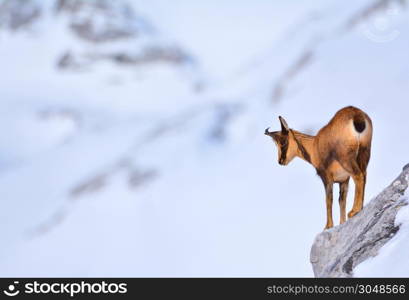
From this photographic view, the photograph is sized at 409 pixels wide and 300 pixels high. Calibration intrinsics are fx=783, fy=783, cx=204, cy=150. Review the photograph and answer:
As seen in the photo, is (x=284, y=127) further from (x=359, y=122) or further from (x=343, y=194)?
(x=343, y=194)

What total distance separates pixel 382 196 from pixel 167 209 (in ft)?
181

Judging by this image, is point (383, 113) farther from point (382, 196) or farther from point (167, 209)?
point (382, 196)

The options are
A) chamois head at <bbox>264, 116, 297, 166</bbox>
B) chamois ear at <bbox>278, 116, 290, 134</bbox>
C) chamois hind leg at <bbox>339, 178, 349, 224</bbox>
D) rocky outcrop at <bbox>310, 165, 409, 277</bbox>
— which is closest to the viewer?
rocky outcrop at <bbox>310, 165, 409, 277</bbox>

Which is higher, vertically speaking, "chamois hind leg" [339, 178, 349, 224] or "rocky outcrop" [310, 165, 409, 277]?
"chamois hind leg" [339, 178, 349, 224]

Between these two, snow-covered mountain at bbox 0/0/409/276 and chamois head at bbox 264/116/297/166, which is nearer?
chamois head at bbox 264/116/297/166

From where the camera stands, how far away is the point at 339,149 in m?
13.1

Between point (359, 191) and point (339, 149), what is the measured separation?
81 centimetres

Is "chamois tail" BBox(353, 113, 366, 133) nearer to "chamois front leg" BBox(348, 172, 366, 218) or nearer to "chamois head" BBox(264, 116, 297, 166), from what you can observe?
"chamois front leg" BBox(348, 172, 366, 218)

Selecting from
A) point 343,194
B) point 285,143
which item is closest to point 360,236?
point 343,194

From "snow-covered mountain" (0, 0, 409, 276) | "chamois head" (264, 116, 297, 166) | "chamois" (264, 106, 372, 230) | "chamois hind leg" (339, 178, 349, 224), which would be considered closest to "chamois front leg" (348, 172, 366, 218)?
"chamois" (264, 106, 372, 230)

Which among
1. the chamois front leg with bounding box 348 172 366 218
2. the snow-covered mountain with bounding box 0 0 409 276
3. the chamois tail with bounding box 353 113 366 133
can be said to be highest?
the snow-covered mountain with bounding box 0 0 409 276

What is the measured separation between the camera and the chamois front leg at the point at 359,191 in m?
13.0

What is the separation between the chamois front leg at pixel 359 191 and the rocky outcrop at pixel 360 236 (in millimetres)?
112

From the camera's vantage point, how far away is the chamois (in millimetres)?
12992
